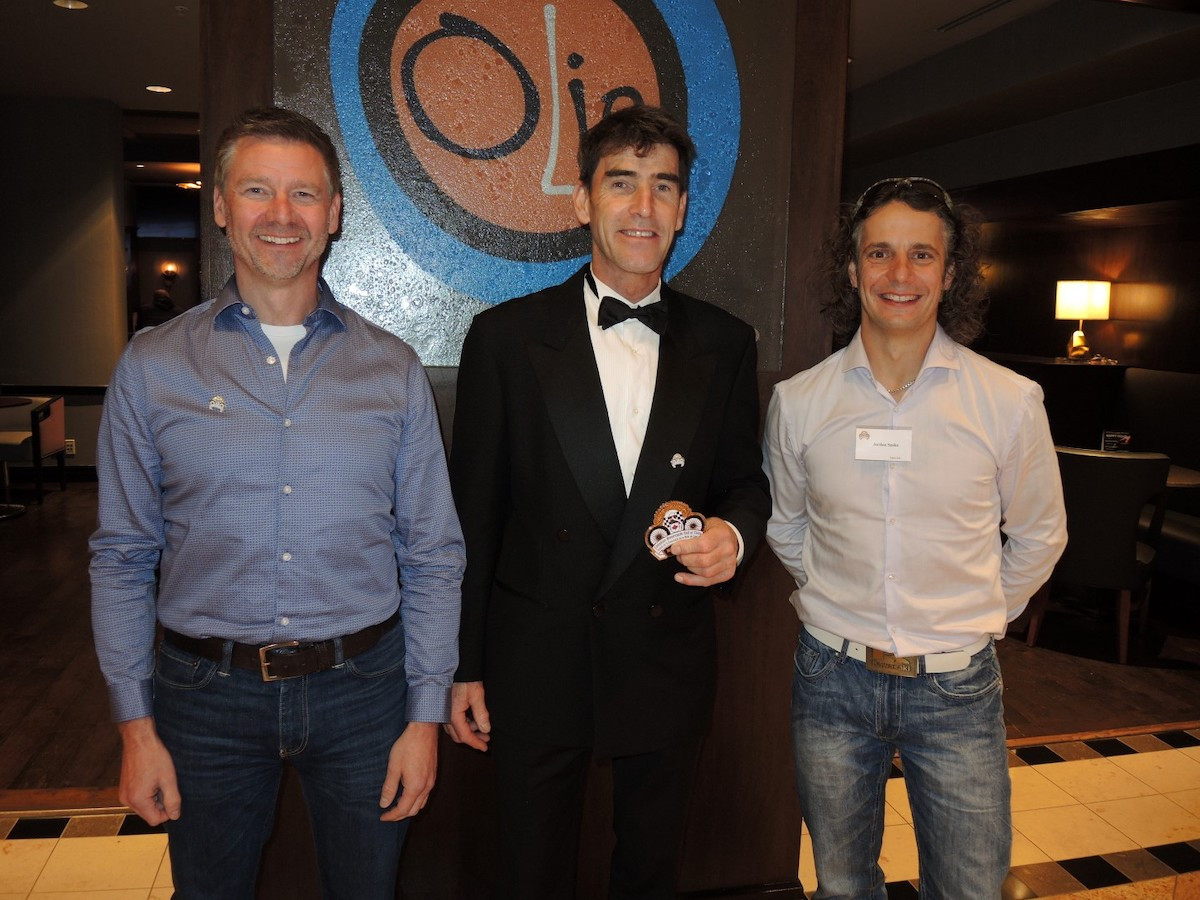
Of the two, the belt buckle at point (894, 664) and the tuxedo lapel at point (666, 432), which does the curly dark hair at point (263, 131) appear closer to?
the tuxedo lapel at point (666, 432)

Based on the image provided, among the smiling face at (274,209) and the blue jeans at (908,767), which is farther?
the blue jeans at (908,767)

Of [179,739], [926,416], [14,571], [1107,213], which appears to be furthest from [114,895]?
[1107,213]

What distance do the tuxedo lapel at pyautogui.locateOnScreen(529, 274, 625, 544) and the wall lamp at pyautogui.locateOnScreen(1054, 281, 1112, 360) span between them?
840 centimetres

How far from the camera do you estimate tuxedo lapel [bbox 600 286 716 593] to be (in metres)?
1.80

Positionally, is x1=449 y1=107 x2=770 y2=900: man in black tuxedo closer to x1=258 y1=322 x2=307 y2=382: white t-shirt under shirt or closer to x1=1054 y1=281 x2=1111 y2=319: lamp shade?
x1=258 y1=322 x2=307 y2=382: white t-shirt under shirt

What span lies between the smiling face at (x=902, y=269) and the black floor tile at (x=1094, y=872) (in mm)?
2099

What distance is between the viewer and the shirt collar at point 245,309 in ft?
5.42

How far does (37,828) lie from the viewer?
3000mm

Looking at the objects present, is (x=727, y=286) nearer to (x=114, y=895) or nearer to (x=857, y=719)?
(x=857, y=719)

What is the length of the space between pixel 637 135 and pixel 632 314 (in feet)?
1.15

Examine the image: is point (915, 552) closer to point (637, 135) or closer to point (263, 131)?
point (637, 135)

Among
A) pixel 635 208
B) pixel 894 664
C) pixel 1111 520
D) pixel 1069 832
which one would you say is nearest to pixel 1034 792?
pixel 1069 832

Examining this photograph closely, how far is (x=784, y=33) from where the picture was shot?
2432 millimetres

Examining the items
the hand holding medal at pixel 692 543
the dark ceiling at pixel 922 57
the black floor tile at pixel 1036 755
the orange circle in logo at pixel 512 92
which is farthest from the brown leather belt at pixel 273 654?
the dark ceiling at pixel 922 57
